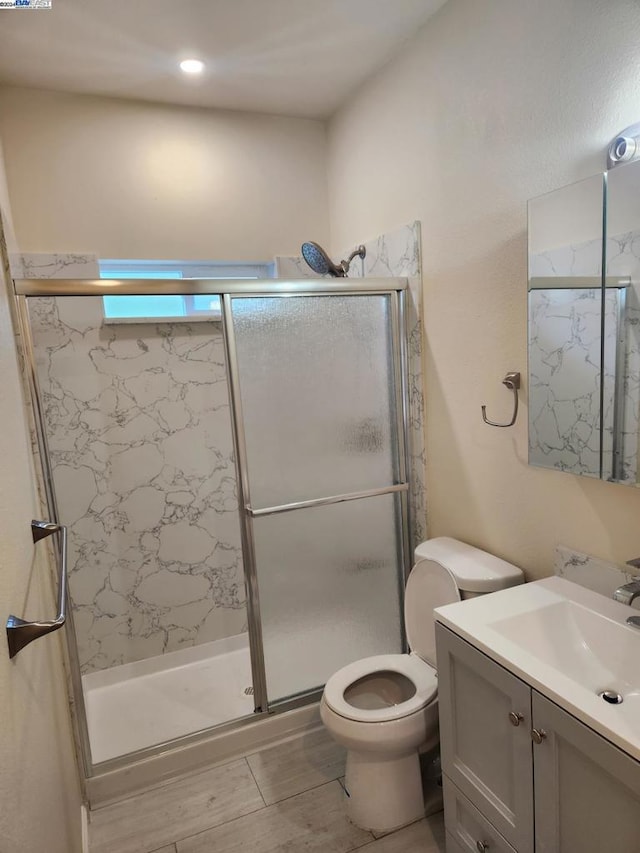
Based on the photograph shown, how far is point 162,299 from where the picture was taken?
9.04 ft

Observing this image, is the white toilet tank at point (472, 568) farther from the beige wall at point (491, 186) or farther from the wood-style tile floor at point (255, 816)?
the wood-style tile floor at point (255, 816)

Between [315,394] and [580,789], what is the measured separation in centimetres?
155

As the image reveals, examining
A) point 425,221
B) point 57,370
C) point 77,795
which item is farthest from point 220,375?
point 77,795

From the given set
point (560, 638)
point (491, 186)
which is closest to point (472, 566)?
point (560, 638)

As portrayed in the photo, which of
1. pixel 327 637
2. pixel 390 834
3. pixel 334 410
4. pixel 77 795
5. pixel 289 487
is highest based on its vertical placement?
pixel 334 410

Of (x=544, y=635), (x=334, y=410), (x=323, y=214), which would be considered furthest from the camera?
(x=323, y=214)

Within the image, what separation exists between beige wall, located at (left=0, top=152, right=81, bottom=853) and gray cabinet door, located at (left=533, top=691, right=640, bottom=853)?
0.99m

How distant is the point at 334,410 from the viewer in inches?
90.0

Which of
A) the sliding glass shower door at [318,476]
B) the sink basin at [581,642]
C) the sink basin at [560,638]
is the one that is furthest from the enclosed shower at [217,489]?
the sink basin at [581,642]

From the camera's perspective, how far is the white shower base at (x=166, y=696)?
7.77 ft

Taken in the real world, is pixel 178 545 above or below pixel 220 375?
below

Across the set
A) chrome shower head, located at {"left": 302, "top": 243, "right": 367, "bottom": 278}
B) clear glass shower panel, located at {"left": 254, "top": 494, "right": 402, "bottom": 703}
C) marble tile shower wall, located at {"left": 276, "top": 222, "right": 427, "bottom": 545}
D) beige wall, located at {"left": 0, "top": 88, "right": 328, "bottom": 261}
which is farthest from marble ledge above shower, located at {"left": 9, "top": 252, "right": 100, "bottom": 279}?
clear glass shower panel, located at {"left": 254, "top": 494, "right": 402, "bottom": 703}

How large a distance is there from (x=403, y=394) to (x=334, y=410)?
0.33 m

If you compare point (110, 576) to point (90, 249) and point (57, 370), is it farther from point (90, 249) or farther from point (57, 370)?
point (90, 249)
